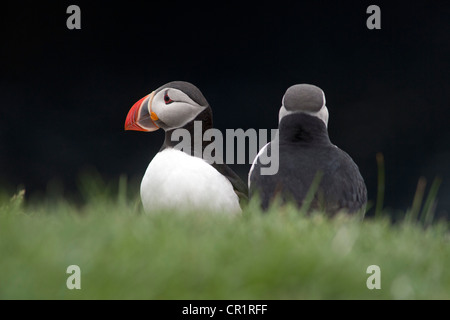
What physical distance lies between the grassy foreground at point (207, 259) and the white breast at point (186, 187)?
100 centimetres

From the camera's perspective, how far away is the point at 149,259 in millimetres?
3455

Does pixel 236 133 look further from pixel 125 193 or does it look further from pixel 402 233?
pixel 402 233

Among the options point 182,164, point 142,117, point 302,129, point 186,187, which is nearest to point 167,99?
point 142,117

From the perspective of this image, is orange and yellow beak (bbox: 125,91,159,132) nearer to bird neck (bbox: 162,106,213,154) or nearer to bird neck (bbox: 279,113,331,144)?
bird neck (bbox: 162,106,213,154)

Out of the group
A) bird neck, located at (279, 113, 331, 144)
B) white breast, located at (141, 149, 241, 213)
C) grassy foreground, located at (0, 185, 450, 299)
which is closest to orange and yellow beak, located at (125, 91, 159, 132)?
white breast, located at (141, 149, 241, 213)

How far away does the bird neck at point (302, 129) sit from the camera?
5402 mm

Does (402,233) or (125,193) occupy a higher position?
(125,193)

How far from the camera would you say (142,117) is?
6.20 metres

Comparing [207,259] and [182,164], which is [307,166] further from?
[207,259]

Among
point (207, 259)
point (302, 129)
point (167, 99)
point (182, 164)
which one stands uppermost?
point (167, 99)

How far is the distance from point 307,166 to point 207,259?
2.02 metres

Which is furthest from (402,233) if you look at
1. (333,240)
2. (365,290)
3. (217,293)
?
(217,293)

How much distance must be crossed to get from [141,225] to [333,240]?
1280 millimetres

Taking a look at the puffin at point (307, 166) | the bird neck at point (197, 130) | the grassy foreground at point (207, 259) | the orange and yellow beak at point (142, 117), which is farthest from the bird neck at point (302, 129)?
the orange and yellow beak at point (142, 117)
